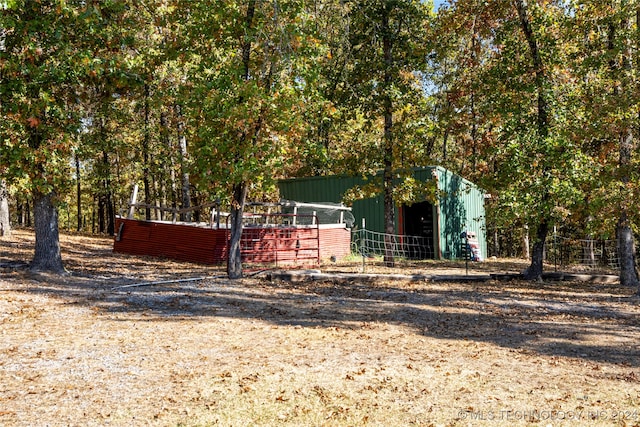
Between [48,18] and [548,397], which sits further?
[48,18]

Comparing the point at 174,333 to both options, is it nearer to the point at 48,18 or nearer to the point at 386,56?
the point at 48,18

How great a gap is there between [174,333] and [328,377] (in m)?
2.97

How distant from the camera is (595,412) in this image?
5.36 m

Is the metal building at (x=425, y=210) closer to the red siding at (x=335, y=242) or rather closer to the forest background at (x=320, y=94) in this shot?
the red siding at (x=335, y=242)

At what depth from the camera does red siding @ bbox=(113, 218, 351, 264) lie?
18.0 m

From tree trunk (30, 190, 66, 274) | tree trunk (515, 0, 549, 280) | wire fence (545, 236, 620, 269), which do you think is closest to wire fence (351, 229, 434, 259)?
wire fence (545, 236, 620, 269)

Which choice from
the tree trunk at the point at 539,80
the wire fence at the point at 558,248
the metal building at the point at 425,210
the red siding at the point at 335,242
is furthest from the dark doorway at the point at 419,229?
the tree trunk at the point at 539,80

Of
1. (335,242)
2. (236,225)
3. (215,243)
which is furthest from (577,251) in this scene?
(236,225)

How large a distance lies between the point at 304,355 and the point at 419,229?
59.9 ft

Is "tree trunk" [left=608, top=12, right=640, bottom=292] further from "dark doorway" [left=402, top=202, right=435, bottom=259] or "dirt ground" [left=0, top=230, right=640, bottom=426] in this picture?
"dark doorway" [left=402, top=202, right=435, bottom=259]

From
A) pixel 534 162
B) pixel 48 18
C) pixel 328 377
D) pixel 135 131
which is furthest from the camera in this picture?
pixel 135 131

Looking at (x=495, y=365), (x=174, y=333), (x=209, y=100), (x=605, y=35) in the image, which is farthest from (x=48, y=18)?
(x=605, y=35)

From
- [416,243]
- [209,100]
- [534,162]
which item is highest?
[209,100]

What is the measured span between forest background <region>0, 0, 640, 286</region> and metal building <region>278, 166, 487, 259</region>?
188 inches
